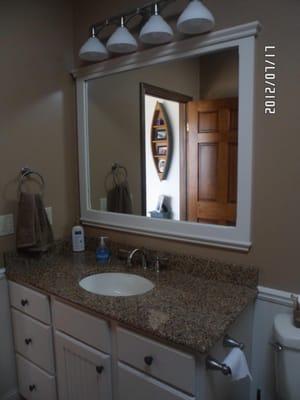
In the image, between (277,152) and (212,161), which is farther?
(212,161)

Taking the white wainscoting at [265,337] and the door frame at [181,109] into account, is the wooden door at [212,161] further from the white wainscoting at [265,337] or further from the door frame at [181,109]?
the white wainscoting at [265,337]

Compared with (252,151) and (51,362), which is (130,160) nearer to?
(252,151)

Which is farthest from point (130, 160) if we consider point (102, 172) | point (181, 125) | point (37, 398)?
→ point (37, 398)

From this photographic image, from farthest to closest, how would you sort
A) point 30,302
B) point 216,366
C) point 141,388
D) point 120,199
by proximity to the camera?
point 120,199 → point 30,302 → point 141,388 → point 216,366

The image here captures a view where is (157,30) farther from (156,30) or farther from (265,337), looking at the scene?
(265,337)

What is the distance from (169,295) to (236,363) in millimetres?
383

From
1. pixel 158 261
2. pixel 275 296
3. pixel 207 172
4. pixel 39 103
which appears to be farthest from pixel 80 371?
pixel 39 103

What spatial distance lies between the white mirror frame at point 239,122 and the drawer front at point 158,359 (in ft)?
1.95

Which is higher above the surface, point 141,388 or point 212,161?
point 212,161

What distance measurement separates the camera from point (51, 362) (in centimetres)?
165

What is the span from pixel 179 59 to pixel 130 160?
25.5 inches
